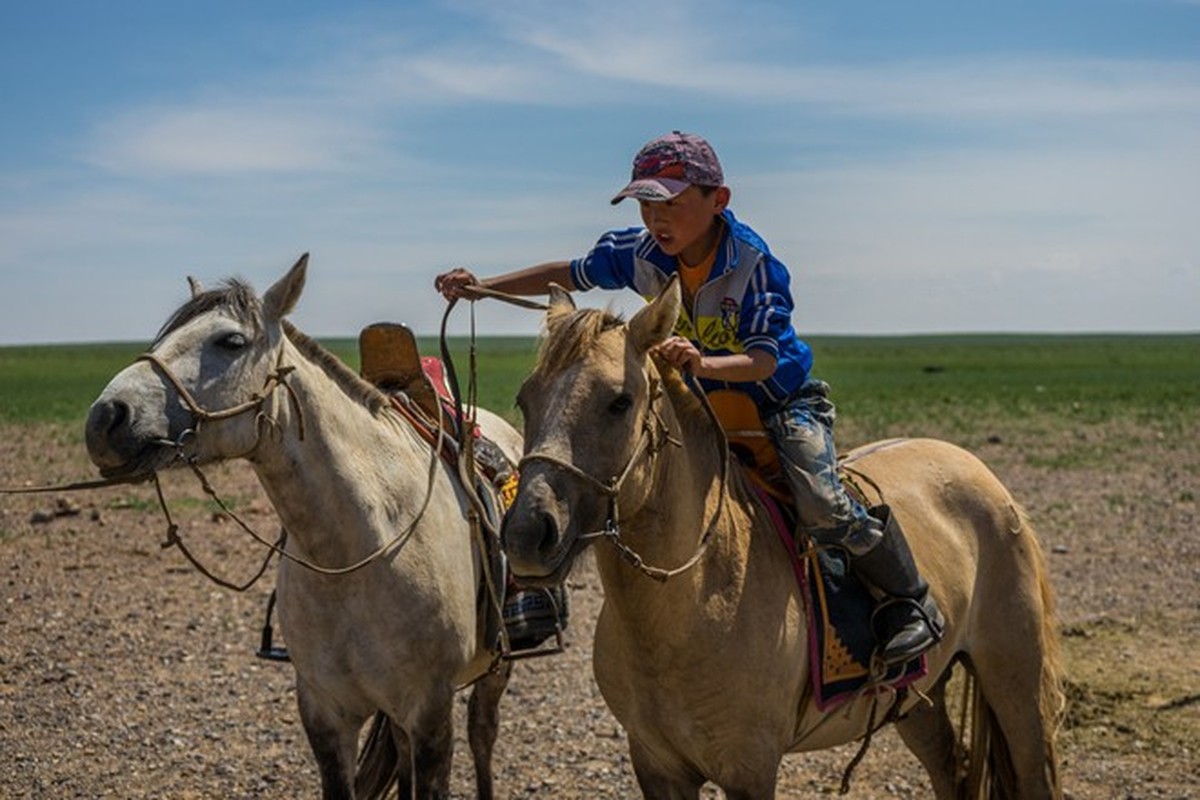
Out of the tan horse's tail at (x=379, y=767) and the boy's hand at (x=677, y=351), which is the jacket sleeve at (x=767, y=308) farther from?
the tan horse's tail at (x=379, y=767)

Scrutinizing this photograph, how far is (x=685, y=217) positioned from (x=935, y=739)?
2.56 metres

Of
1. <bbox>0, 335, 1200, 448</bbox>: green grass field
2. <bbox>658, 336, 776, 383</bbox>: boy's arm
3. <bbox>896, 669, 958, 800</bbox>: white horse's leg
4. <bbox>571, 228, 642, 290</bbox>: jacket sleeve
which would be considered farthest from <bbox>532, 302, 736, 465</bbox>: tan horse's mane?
<bbox>0, 335, 1200, 448</bbox>: green grass field

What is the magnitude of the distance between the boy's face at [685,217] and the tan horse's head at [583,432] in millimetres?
579

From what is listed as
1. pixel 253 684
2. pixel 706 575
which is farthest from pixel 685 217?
pixel 253 684

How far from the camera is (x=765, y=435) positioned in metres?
4.64

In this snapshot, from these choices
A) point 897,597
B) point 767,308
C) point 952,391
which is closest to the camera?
point 767,308

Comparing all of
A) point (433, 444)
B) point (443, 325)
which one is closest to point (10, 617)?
point (433, 444)

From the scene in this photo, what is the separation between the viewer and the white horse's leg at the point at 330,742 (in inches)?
204

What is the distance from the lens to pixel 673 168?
4.32m

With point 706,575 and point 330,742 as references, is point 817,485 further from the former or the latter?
point 330,742

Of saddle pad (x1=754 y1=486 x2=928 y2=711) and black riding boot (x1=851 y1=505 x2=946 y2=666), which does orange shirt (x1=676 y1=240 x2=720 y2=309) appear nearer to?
saddle pad (x1=754 y1=486 x2=928 y2=711)

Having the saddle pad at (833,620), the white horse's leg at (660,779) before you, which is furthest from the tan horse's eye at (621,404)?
the white horse's leg at (660,779)

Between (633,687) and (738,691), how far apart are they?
0.34 metres

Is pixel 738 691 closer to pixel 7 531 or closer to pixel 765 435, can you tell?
pixel 765 435
